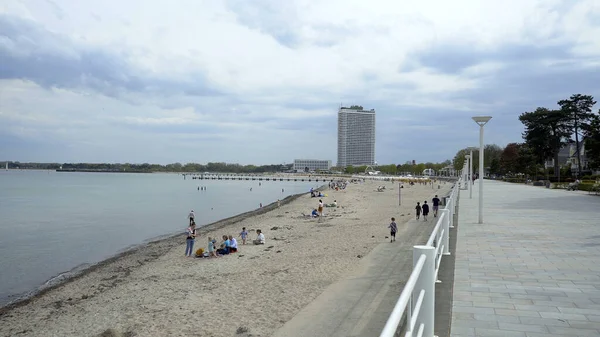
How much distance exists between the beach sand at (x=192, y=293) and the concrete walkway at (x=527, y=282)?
368 cm

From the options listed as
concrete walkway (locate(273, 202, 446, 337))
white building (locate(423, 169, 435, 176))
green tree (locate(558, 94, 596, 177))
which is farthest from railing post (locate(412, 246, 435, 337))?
white building (locate(423, 169, 435, 176))

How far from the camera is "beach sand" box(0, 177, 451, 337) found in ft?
28.1

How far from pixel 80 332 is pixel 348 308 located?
5409 millimetres

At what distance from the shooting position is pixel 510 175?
83750 mm

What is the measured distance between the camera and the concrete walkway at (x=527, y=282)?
4.30 meters

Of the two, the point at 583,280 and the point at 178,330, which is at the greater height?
the point at 583,280

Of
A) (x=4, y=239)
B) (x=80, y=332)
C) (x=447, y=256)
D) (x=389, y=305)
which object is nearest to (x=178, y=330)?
(x=80, y=332)

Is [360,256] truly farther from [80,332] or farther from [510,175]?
[510,175]

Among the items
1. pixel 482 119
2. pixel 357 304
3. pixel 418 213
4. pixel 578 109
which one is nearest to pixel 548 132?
pixel 578 109

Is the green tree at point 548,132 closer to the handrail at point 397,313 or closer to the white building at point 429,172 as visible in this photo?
the handrail at point 397,313

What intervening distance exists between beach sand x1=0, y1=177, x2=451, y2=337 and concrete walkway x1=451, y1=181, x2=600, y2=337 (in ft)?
12.1

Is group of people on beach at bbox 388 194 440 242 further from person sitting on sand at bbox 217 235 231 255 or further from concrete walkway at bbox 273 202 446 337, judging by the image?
person sitting on sand at bbox 217 235 231 255

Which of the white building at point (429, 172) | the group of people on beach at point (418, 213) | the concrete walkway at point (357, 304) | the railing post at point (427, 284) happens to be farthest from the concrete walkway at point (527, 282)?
the white building at point (429, 172)

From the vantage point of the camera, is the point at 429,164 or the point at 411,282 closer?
the point at 411,282
